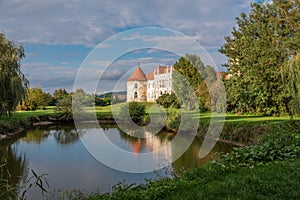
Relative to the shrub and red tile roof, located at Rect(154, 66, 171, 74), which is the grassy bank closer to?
red tile roof, located at Rect(154, 66, 171, 74)

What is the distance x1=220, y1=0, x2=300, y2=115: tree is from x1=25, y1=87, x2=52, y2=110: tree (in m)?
Answer: 22.8

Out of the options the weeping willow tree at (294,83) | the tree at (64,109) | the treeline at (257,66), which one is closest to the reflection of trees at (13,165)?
the weeping willow tree at (294,83)

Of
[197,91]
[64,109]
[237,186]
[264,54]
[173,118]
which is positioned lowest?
[237,186]

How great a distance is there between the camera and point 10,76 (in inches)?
630

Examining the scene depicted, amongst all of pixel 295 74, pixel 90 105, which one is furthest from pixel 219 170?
pixel 90 105

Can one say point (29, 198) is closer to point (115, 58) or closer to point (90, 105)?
point (115, 58)

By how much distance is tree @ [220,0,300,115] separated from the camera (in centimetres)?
1559

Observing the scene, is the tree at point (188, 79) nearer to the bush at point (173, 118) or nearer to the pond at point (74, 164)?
the bush at point (173, 118)

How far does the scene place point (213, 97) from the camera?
67.1 ft

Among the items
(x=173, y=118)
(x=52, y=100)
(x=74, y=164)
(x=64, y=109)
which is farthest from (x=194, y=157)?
(x=52, y=100)

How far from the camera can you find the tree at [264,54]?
51.2 feet

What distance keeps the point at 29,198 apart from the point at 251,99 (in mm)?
15562

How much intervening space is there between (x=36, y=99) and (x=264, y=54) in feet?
86.7

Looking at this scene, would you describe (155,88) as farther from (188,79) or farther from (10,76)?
(10,76)
